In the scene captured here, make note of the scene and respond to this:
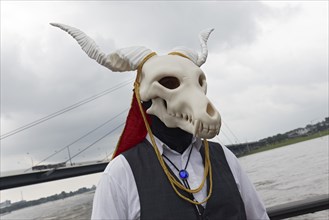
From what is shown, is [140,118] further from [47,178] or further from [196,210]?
[47,178]

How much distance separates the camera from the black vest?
1248mm

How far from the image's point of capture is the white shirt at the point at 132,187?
1249 mm

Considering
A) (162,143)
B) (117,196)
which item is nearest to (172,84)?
(162,143)

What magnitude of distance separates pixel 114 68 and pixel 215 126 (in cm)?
53

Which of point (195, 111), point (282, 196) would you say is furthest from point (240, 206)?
point (282, 196)

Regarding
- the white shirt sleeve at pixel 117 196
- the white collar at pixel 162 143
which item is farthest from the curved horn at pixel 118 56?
the white shirt sleeve at pixel 117 196

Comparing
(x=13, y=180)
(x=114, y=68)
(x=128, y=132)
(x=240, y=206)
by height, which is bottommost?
(x=240, y=206)

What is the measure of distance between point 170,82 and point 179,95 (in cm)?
11

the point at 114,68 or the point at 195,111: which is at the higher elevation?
the point at 114,68

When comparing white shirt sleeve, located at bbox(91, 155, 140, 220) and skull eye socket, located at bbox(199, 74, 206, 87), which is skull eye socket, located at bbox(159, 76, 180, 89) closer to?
skull eye socket, located at bbox(199, 74, 206, 87)

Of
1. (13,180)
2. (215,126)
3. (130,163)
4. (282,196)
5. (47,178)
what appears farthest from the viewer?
(47,178)

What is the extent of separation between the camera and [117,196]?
126 cm

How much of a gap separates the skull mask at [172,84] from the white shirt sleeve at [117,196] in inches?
10.0

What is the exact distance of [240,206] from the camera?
1.39 metres
